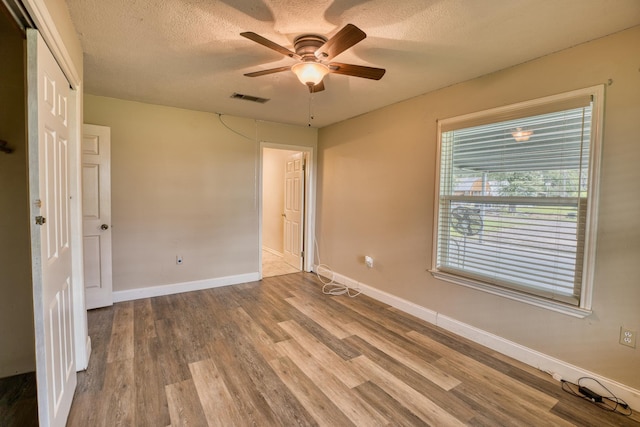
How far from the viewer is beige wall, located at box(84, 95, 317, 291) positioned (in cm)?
347

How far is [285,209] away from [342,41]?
414 cm

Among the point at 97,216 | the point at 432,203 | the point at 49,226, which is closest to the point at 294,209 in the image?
the point at 432,203

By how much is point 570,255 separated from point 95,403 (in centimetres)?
339

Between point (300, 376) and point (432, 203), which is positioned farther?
point (432, 203)

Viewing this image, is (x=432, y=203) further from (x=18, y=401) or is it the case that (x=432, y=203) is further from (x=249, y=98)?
(x=18, y=401)

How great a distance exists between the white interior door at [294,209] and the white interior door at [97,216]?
2661mm

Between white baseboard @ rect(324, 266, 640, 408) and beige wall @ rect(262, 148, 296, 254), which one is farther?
beige wall @ rect(262, 148, 296, 254)

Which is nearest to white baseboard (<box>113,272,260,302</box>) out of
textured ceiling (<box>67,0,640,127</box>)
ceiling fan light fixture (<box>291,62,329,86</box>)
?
textured ceiling (<box>67,0,640,127</box>)

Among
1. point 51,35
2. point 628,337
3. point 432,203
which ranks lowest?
point 628,337

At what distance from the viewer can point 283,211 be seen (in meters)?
5.75

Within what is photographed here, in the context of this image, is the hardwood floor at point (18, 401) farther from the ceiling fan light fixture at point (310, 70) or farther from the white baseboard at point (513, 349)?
the white baseboard at point (513, 349)

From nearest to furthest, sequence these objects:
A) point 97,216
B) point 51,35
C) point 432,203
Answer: point 51,35
point 432,203
point 97,216

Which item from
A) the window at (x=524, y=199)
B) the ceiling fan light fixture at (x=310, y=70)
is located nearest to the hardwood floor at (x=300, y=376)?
the window at (x=524, y=199)

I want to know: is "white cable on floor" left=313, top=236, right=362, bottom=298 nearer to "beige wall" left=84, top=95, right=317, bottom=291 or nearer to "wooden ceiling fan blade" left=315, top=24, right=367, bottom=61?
"beige wall" left=84, top=95, right=317, bottom=291
